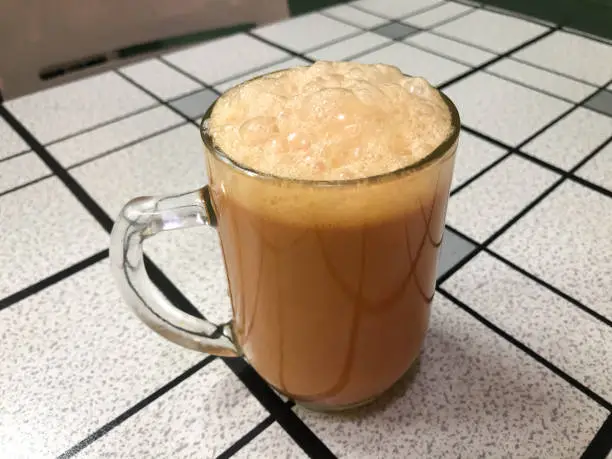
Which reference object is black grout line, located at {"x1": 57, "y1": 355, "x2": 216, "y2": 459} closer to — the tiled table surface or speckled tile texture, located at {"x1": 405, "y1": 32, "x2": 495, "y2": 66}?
the tiled table surface

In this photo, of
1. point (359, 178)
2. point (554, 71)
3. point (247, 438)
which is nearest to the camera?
point (359, 178)

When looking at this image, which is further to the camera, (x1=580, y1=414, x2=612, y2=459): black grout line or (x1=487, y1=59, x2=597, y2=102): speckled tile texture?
(x1=487, y1=59, x2=597, y2=102): speckled tile texture

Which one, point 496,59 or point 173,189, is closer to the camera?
point 173,189

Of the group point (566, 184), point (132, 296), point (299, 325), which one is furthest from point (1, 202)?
point (566, 184)

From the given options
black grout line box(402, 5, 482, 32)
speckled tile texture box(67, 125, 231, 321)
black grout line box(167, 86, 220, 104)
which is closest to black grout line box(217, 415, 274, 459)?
speckled tile texture box(67, 125, 231, 321)

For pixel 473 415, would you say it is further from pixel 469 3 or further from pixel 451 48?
pixel 469 3

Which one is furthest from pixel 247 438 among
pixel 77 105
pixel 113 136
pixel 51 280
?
pixel 77 105
